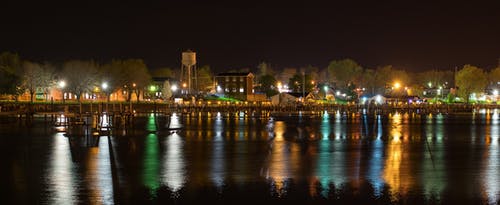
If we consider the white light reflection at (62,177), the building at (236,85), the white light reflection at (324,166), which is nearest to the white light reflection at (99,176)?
the white light reflection at (62,177)

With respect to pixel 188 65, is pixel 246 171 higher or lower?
lower

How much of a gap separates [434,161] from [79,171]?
1513 cm

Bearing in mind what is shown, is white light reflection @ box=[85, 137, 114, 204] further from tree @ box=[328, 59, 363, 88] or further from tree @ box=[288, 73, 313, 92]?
tree @ box=[328, 59, 363, 88]

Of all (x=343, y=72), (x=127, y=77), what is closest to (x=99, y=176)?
(x=127, y=77)

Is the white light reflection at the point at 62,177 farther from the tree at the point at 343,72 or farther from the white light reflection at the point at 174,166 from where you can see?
the tree at the point at 343,72

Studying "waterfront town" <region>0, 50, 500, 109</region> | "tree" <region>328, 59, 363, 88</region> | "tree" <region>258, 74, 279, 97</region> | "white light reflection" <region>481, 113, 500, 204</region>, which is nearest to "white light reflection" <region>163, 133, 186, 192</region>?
"white light reflection" <region>481, 113, 500, 204</region>

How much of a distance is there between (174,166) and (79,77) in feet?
284

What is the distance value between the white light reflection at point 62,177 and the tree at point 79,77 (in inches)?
2959

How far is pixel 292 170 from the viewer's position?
936 inches

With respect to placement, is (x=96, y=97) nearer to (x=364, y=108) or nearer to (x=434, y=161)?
(x=364, y=108)

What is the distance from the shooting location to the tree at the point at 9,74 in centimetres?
9279

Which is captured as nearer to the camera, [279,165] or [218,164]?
[279,165]

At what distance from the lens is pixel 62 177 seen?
2198 centimetres

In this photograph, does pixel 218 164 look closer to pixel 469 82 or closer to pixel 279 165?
pixel 279 165
